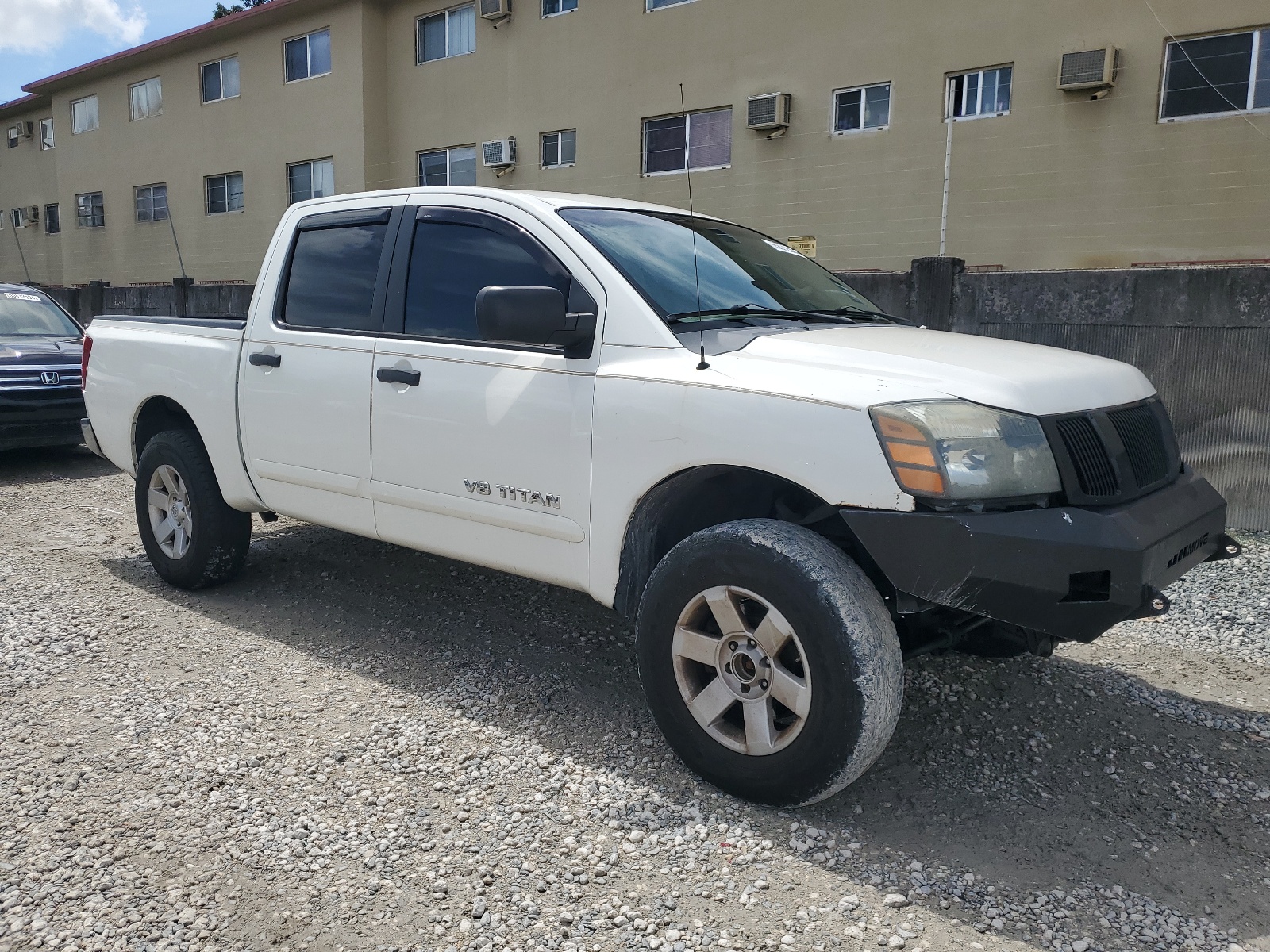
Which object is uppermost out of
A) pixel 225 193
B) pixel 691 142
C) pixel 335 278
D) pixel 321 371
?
pixel 225 193

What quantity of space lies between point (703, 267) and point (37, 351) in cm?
750

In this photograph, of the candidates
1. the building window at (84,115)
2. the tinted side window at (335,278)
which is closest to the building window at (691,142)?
the tinted side window at (335,278)

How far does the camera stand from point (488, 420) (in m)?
3.66

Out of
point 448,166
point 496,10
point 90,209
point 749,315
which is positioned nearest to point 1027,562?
point 749,315

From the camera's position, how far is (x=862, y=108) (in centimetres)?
1346

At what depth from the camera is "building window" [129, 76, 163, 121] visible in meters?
24.1

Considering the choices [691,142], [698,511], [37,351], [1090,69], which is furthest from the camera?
[691,142]

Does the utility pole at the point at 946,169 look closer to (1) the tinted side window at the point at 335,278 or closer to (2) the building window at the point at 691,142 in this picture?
(2) the building window at the point at 691,142

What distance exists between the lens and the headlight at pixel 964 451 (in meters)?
2.71

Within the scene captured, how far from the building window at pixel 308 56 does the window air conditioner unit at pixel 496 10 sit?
14.6 ft

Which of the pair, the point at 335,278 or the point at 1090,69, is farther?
the point at 1090,69

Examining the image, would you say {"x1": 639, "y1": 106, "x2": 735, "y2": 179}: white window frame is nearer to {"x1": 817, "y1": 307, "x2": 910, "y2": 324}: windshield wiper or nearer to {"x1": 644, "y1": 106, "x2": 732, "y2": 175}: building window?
{"x1": 644, "y1": 106, "x2": 732, "y2": 175}: building window

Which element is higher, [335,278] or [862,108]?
[862,108]

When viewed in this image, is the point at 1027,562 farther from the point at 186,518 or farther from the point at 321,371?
the point at 186,518
